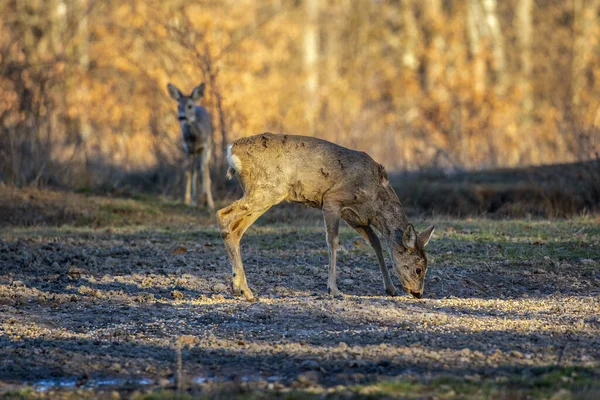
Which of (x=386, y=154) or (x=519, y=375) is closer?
(x=519, y=375)

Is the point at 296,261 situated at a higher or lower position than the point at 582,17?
lower

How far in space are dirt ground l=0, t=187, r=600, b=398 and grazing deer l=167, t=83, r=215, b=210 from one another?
336 centimetres

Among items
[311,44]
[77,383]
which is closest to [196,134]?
[77,383]

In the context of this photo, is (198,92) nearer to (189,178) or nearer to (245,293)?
(189,178)

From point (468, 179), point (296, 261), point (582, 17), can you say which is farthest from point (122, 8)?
point (296, 261)

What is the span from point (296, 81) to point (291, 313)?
1201 inches

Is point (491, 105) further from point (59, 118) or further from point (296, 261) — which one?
point (296, 261)

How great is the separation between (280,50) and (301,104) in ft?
20.8

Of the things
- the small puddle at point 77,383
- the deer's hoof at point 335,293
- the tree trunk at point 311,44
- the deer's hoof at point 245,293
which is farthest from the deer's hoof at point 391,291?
the tree trunk at point 311,44

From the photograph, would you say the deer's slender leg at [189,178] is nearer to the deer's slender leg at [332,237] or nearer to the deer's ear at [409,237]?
the deer's slender leg at [332,237]

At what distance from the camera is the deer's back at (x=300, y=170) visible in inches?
368

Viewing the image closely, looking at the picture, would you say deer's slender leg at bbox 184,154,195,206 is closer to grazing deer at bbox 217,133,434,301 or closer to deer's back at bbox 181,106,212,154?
deer's back at bbox 181,106,212,154

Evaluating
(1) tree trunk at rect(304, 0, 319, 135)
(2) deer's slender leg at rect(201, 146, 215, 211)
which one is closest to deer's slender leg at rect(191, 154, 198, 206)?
(2) deer's slender leg at rect(201, 146, 215, 211)

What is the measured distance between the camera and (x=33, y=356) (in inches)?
270
